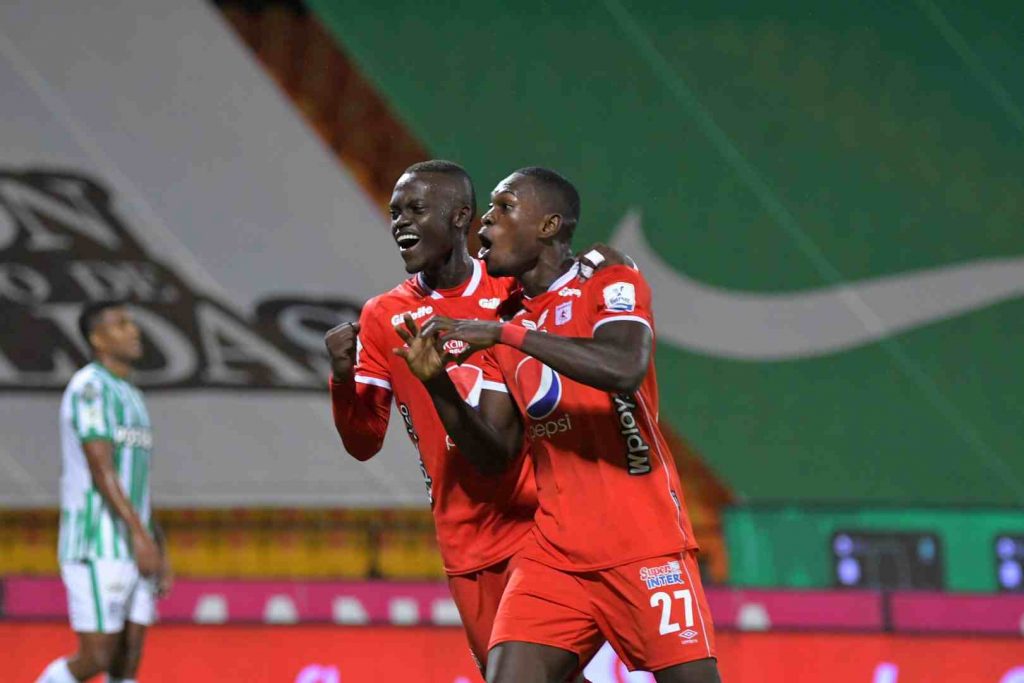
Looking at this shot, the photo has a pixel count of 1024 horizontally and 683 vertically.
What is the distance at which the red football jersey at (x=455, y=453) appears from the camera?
3697 mm

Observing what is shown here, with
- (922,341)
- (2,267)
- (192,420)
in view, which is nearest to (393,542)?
(192,420)

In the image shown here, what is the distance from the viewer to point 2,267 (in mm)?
8367

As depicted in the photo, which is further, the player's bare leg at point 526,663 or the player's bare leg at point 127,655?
the player's bare leg at point 127,655

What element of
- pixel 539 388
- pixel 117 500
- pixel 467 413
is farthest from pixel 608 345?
pixel 117 500

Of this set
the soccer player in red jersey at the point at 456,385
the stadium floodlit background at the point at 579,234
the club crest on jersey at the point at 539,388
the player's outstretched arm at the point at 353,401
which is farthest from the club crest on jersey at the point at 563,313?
the stadium floodlit background at the point at 579,234

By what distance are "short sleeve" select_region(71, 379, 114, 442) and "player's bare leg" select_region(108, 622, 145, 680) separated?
767 mm

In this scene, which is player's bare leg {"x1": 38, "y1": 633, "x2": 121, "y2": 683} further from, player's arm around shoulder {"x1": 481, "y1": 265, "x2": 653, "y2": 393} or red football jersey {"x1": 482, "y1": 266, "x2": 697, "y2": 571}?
player's arm around shoulder {"x1": 481, "y1": 265, "x2": 653, "y2": 393}

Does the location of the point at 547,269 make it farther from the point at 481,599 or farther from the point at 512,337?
the point at 481,599

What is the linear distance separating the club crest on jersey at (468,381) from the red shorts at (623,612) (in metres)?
0.51

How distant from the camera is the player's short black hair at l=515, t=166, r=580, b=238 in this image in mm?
3354

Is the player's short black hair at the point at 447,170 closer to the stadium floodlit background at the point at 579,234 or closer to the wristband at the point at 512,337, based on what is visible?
the wristband at the point at 512,337

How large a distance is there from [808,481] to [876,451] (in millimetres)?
460

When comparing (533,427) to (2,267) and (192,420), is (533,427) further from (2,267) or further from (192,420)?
(2,267)

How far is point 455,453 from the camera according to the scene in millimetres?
3727
